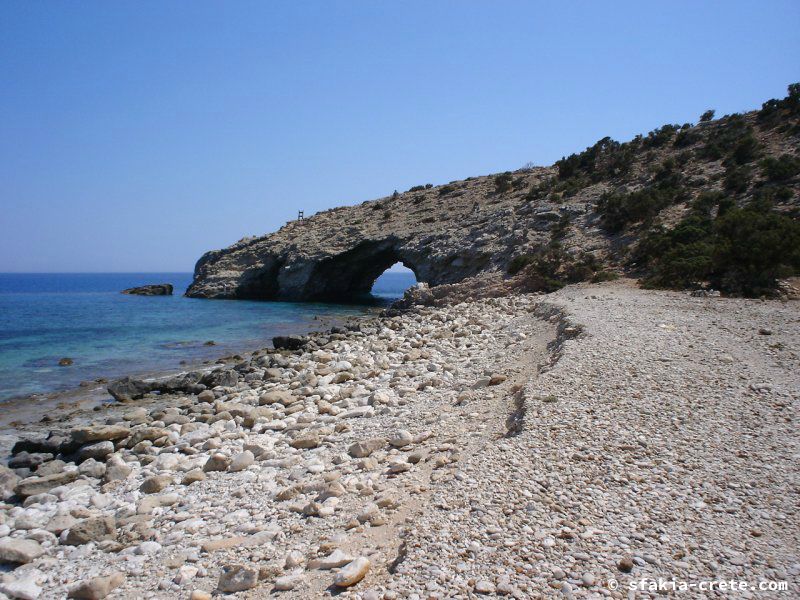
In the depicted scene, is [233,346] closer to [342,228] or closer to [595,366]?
[595,366]

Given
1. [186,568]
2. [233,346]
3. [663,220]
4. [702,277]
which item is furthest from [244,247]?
[186,568]

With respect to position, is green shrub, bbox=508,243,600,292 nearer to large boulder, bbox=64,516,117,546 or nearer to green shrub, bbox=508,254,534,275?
green shrub, bbox=508,254,534,275

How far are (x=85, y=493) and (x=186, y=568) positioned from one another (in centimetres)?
357

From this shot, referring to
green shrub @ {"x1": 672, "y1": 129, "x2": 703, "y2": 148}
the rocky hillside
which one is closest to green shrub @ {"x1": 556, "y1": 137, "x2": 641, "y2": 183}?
the rocky hillside

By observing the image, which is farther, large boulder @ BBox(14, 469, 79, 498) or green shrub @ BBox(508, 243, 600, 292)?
green shrub @ BBox(508, 243, 600, 292)

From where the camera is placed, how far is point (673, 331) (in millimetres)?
11102

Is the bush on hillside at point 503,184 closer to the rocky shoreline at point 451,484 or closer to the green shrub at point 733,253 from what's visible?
the green shrub at point 733,253

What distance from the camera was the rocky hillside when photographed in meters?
19.0

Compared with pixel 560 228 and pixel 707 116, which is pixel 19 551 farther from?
pixel 707 116

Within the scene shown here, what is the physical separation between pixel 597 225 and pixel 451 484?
26.3 metres

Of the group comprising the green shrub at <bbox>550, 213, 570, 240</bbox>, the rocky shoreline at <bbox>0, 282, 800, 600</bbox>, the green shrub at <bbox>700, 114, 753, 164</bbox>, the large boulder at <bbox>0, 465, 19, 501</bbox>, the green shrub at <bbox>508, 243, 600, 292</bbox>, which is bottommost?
the large boulder at <bbox>0, 465, 19, 501</bbox>

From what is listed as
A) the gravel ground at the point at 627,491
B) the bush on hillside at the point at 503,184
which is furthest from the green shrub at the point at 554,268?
the bush on hillside at the point at 503,184

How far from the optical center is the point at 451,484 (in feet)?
16.8

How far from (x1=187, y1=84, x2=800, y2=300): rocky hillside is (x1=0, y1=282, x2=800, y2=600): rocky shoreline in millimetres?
8439
